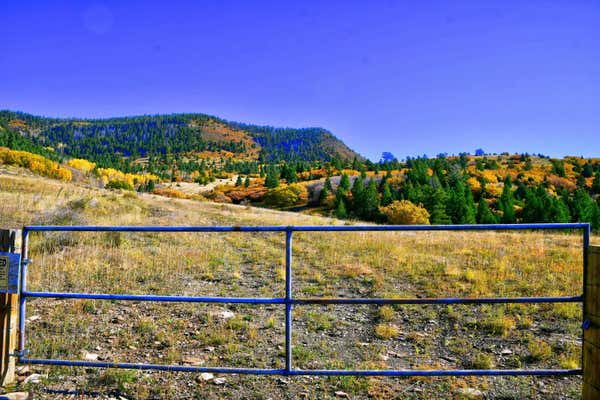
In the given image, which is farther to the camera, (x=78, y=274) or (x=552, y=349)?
(x=78, y=274)

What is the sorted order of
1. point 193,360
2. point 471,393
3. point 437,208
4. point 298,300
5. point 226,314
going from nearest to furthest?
1. point 298,300
2. point 471,393
3. point 193,360
4. point 226,314
5. point 437,208

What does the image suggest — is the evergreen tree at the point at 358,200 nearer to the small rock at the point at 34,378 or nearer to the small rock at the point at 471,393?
the small rock at the point at 471,393

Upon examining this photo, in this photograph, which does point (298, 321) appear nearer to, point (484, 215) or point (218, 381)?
point (218, 381)

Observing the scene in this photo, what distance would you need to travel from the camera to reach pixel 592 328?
3.58 m

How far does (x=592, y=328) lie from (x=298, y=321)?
14.0ft

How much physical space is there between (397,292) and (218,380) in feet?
17.6

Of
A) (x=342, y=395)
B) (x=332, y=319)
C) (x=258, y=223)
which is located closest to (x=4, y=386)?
(x=342, y=395)

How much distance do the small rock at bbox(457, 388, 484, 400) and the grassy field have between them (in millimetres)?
43

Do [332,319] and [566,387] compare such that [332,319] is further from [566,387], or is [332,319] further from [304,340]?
[566,387]

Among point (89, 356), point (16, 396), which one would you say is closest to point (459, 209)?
Answer: point (89, 356)

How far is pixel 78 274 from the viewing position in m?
8.80

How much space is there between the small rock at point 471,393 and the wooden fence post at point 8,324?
4.82 metres

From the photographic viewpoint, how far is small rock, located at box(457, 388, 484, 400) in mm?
4195

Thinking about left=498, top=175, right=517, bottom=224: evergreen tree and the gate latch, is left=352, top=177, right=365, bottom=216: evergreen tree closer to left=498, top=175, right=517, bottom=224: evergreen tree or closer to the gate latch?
left=498, top=175, right=517, bottom=224: evergreen tree
